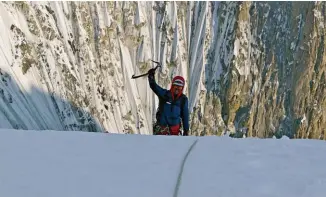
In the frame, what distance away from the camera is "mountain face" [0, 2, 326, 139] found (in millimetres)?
38500

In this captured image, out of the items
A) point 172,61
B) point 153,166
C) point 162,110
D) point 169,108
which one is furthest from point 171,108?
point 172,61

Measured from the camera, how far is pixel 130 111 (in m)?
48.1

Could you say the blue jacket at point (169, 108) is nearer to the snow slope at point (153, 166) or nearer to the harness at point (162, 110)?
the harness at point (162, 110)

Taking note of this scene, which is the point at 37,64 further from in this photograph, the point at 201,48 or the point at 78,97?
the point at 201,48

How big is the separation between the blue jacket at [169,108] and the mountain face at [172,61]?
27.5 m

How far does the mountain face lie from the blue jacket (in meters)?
27.5

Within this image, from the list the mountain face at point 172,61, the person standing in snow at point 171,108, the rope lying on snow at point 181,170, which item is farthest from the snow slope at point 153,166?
the mountain face at point 172,61

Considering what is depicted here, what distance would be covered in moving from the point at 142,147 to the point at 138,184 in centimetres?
109

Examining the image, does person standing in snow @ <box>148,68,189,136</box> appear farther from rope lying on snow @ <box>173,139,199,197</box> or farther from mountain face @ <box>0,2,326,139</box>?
mountain face @ <box>0,2,326,139</box>

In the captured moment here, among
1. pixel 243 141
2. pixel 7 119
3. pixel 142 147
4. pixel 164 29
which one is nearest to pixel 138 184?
pixel 142 147

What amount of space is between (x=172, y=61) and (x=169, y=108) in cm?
4540

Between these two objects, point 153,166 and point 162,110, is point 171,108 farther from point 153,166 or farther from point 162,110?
point 153,166

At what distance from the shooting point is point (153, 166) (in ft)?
17.2

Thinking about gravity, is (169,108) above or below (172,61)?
above
